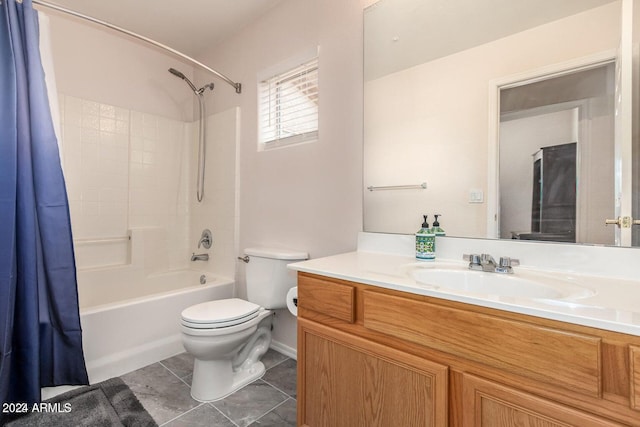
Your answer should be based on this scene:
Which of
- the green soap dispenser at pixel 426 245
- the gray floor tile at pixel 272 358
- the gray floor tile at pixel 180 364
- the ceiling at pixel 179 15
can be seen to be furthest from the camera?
the ceiling at pixel 179 15

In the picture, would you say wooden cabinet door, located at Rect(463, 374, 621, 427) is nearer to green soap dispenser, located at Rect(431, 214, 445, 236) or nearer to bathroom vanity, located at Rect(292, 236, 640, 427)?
bathroom vanity, located at Rect(292, 236, 640, 427)

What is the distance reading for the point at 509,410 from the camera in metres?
0.71

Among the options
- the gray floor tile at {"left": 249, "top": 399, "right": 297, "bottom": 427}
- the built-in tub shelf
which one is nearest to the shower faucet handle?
the built-in tub shelf

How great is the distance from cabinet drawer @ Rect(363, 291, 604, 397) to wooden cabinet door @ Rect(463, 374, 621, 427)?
0.17ft

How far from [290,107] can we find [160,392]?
6.10 feet

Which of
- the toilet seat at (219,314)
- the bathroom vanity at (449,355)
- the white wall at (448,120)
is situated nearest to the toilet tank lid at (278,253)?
the toilet seat at (219,314)

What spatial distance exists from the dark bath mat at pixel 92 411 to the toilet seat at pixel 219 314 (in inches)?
17.4

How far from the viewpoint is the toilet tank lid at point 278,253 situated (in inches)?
71.7

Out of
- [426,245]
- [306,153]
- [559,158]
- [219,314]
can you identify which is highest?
[306,153]

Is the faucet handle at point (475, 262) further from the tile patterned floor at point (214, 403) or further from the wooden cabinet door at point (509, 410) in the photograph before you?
the tile patterned floor at point (214, 403)

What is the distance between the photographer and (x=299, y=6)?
6.18ft

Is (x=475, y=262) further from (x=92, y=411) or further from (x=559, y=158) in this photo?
(x=92, y=411)

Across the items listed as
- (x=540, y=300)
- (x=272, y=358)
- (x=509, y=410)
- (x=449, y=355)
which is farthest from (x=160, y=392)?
A: (x=540, y=300)

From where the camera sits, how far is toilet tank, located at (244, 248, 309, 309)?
1.84 meters
